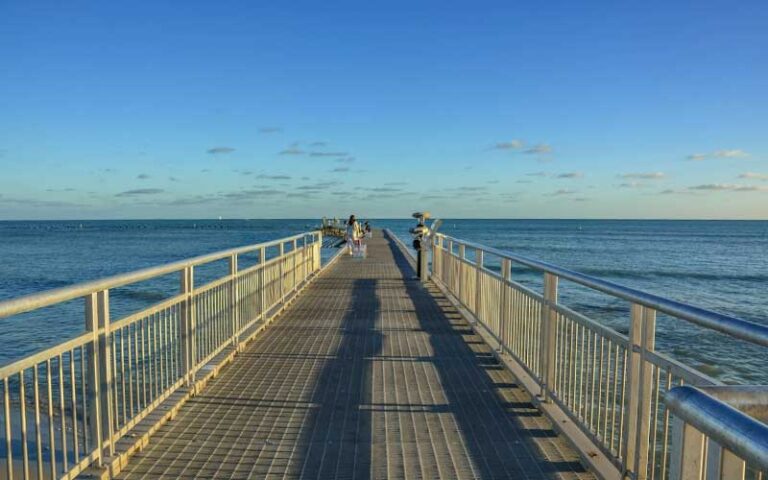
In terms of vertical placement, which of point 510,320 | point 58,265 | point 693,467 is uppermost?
point 693,467

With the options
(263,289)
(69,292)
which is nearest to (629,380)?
(69,292)

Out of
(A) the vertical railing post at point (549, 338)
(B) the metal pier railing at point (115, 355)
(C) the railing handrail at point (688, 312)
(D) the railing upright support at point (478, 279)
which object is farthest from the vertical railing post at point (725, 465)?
(D) the railing upright support at point (478, 279)

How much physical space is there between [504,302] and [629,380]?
2.86 meters

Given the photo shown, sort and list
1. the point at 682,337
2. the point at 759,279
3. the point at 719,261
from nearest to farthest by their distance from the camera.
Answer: the point at 682,337 → the point at 759,279 → the point at 719,261

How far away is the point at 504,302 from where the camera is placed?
238 inches

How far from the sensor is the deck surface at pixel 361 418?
3.61 m

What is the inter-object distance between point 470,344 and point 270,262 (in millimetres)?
3390

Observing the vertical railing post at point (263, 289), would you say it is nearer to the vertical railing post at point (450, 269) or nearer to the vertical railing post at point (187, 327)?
the vertical railing post at point (187, 327)

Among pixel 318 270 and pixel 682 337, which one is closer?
pixel 682 337

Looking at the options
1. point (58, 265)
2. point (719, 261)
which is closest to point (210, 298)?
point (58, 265)

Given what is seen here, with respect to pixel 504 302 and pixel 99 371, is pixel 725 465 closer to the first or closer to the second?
pixel 99 371

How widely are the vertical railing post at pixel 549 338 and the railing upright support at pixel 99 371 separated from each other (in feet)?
10.7

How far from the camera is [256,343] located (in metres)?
7.12

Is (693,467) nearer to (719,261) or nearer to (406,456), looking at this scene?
(406,456)
